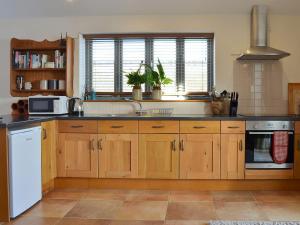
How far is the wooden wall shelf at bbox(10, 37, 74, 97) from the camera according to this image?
4.40 metres

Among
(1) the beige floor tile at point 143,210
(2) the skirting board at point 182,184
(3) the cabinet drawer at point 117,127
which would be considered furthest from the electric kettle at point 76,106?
(1) the beige floor tile at point 143,210

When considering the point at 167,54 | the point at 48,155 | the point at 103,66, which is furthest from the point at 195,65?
the point at 48,155

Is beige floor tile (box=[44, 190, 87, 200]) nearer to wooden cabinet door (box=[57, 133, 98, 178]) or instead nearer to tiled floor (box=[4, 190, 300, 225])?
tiled floor (box=[4, 190, 300, 225])

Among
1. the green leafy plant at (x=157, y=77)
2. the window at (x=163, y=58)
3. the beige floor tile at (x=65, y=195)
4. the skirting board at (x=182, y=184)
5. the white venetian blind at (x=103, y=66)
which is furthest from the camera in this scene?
the white venetian blind at (x=103, y=66)

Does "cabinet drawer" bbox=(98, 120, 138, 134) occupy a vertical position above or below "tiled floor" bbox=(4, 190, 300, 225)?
above

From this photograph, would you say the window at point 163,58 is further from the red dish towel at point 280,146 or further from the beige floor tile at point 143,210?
the beige floor tile at point 143,210

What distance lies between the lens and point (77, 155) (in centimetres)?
388

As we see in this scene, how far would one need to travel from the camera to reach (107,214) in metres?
3.05

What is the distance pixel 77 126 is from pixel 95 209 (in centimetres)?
108

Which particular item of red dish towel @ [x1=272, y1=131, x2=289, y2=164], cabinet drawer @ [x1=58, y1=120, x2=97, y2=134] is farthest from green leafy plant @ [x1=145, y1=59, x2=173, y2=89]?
red dish towel @ [x1=272, y1=131, x2=289, y2=164]

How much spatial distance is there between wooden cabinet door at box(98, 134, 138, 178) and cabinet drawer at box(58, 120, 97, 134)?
141 mm

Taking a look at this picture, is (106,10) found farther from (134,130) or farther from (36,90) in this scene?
(134,130)

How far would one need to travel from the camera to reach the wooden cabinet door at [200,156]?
12.4 feet

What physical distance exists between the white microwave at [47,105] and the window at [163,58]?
67 cm
